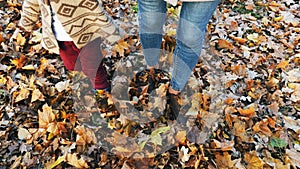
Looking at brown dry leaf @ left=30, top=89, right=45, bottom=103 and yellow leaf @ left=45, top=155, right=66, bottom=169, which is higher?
brown dry leaf @ left=30, top=89, right=45, bottom=103

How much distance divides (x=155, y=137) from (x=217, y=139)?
0.45 metres

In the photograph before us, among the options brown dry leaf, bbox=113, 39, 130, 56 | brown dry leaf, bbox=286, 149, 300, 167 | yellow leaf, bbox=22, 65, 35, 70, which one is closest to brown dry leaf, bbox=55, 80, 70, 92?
yellow leaf, bbox=22, 65, 35, 70

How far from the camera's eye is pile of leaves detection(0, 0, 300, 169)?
188cm

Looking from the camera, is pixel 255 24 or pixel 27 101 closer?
pixel 27 101

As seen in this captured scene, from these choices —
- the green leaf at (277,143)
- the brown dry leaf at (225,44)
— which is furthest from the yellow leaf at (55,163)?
the brown dry leaf at (225,44)

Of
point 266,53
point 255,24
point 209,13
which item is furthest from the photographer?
point 255,24

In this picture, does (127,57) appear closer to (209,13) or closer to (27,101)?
(27,101)

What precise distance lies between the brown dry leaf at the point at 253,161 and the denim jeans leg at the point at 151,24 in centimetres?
97

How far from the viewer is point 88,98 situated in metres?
2.13

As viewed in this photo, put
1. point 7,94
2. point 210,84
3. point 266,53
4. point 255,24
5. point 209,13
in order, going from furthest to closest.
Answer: point 255,24 → point 266,53 → point 210,84 → point 7,94 → point 209,13

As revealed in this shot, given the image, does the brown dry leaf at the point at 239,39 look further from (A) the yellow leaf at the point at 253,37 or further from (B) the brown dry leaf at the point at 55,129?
(B) the brown dry leaf at the point at 55,129

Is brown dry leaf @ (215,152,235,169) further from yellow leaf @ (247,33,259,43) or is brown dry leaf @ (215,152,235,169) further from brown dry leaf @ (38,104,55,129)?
yellow leaf @ (247,33,259,43)

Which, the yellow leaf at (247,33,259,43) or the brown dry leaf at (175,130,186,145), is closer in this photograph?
the brown dry leaf at (175,130,186,145)

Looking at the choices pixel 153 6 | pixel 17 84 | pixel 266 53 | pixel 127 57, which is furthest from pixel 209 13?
pixel 17 84
